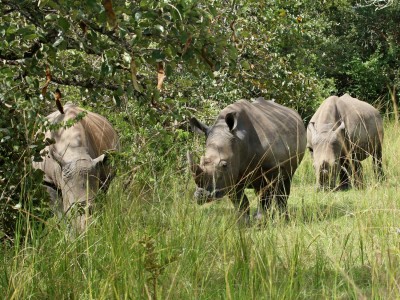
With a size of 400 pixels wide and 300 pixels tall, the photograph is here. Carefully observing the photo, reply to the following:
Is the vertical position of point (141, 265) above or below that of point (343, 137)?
above

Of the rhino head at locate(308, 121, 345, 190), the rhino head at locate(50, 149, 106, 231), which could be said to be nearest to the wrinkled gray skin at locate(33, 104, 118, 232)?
the rhino head at locate(50, 149, 106, 231)

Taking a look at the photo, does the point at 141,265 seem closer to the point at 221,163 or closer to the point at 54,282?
the point at 54,282

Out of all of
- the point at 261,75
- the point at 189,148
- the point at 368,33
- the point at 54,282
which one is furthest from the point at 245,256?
the point at 368,33

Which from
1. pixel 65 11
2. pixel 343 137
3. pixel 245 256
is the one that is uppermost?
pixel 65 11

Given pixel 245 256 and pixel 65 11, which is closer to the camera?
pixel 65 11

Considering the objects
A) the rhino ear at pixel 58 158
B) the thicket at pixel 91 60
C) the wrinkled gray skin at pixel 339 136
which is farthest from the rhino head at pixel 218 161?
the wrinkled gray skin at pixel 339 136

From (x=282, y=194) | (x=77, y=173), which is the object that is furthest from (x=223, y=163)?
(x=77, y=173)

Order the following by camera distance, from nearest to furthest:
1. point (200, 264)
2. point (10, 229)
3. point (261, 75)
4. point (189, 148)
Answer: point (200, 264) < point (10, 229) < point (189, 148) < point (261, 75)

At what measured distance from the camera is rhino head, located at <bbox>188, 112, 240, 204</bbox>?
7746 mm

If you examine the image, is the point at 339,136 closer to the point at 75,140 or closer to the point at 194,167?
the point at 194,167

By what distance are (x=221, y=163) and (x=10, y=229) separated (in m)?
3.19

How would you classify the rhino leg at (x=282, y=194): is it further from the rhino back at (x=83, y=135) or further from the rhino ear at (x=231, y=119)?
the rhino back at (x=83, y=135)

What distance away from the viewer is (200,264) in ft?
15.0

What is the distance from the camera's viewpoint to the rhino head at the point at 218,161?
775 centimetres
